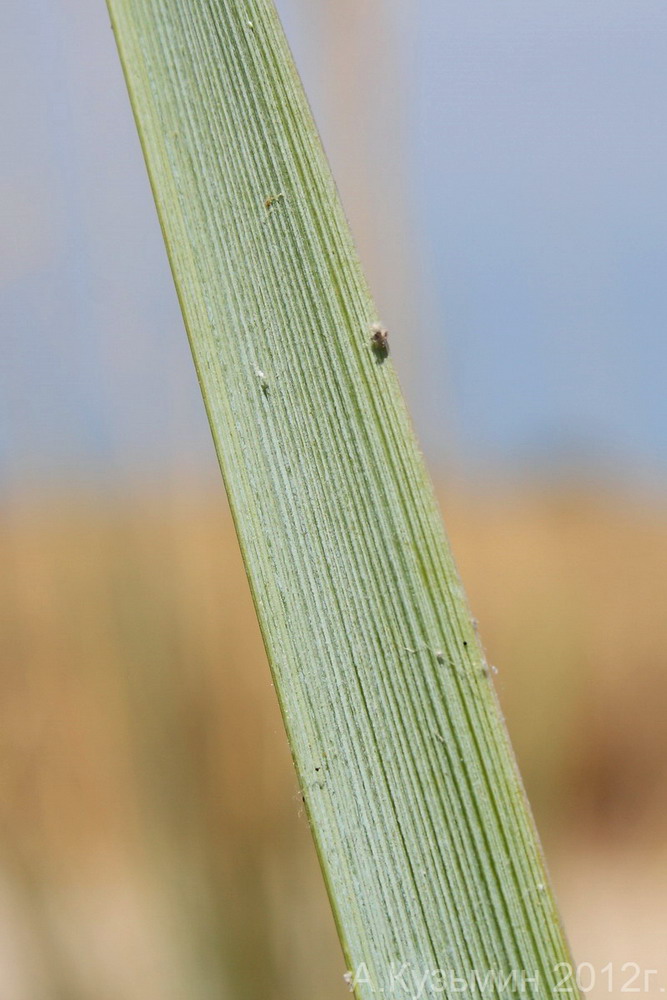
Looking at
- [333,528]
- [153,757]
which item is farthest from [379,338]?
[153,757]

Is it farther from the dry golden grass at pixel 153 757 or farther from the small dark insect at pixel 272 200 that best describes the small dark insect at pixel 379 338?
the dry golden grass at pixel 153 757

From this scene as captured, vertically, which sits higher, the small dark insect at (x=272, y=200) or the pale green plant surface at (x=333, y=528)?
the small dark insect at (x=272, y=200)

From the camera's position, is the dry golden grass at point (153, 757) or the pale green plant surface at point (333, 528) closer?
the pale green plant surface at point (333, 528)

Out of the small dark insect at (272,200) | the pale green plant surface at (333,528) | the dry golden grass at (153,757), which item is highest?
the small dark insect at (272,200)

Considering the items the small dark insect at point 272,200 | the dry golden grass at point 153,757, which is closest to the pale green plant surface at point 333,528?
the small dark insect at point 272,200

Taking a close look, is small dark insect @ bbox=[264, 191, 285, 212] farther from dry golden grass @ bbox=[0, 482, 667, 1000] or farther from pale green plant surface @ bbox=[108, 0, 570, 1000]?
dry golden grass @ bbox=[0, 482, 667, 1000]

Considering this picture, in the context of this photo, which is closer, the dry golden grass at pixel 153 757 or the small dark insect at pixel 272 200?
the small dark insect at pixel 272 200

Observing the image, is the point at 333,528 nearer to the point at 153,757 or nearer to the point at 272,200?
the point at 272,200
